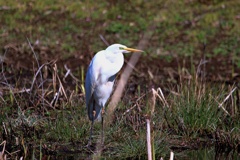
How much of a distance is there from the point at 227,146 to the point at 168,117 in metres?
0.74

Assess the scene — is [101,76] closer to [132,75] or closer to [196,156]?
[196,156]

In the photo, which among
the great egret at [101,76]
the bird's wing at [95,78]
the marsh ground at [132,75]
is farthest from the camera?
the marsh ground at [132,75]

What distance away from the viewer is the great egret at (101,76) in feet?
19.8

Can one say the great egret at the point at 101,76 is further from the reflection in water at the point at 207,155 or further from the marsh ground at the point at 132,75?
the reflection in water at the point at 207,155

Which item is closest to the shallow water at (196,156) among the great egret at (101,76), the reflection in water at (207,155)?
the reflection in water at (207,155)

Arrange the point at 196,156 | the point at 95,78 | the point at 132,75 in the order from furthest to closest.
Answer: the point at 132,75 < the point at 95,78 < the point at 196,156

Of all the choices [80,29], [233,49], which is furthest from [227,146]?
[80,29]

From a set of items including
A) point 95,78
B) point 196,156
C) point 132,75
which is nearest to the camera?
point 196,156

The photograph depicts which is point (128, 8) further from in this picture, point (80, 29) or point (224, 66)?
point (224, 66)

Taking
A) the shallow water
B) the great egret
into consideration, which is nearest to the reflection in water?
the shallow water

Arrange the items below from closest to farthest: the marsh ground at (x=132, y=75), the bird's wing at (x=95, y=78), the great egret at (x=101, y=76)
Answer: the great egret at (x=101, y=76) < the bird's wing at (x=95, y=78) < the marsh ground at (x=132, y=75)

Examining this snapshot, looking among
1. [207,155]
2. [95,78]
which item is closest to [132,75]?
[95,78]

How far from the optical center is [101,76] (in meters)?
6.29

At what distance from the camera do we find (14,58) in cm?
1025
